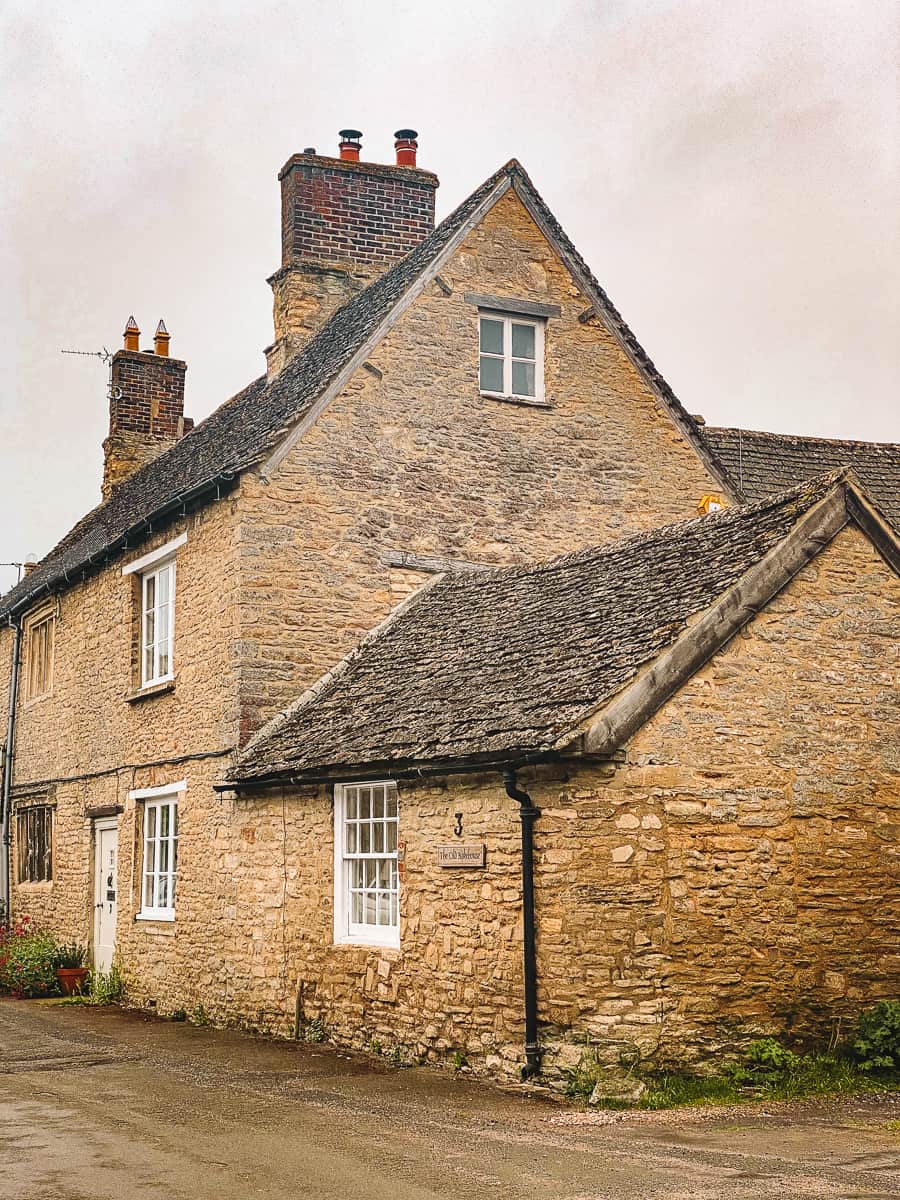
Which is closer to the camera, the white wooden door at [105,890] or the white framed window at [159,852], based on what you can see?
the white framed window at [159,852]

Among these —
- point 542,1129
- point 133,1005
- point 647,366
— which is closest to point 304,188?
point 647,366

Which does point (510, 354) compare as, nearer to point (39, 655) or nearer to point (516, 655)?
point (516, 655)

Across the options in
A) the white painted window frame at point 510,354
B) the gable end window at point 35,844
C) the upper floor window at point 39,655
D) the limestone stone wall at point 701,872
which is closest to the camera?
the limestone stone wall at point 701,872

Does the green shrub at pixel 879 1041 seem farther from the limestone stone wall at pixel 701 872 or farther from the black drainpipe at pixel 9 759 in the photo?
the black drainpipe at pixel 9 759

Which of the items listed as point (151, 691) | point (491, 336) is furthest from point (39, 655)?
point (491, 336)

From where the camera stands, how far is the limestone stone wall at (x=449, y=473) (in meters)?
16.0

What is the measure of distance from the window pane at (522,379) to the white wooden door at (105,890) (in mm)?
7757

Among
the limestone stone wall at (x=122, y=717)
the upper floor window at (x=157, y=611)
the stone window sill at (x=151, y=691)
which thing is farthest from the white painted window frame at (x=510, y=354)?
Result: the stone window sill at (x=151, y=691)

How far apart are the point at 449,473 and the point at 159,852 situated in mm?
5853

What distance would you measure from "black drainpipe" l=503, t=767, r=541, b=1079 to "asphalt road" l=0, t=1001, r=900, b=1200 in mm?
333

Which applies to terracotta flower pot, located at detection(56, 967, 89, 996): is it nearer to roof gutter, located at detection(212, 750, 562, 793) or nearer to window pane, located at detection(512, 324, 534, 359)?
roof gutter, located at detection(212, 750, 562, 793)

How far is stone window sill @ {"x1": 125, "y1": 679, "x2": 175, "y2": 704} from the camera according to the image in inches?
688

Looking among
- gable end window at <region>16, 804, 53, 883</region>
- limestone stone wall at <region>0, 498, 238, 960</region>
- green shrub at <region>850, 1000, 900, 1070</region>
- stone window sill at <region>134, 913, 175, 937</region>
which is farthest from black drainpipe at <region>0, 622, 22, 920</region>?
green shrub at <region>850, 1000, 900, 1070</region>

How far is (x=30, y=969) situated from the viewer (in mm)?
19672
